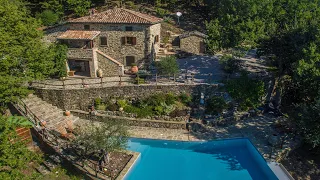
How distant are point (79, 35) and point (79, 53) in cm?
207

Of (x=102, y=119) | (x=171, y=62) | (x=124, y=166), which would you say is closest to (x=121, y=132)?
(x=124, y=166)

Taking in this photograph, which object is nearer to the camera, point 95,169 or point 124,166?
point 95,169

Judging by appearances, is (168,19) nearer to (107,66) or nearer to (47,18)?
(47,18)

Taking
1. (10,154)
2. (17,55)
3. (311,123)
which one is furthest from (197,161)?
(17,55)

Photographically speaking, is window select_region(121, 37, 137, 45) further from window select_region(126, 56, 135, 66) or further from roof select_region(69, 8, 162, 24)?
roof select_region(69, 8, 162, 24)

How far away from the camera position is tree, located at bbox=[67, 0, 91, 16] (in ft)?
141

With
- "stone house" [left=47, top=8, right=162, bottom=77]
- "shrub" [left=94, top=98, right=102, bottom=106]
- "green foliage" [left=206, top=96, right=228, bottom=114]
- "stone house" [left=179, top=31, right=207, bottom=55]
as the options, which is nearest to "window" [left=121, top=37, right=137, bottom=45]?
Answer: "stone house" [left=47, top=8, right=162, bottom=77]

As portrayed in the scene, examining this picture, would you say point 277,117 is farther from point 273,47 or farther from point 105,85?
point 105,85

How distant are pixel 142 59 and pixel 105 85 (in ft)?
21.4

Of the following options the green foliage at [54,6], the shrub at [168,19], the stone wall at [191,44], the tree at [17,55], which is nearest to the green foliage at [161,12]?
the shrub at [168,19]

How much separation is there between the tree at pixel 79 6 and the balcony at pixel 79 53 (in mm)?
13853

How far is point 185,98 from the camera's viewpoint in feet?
93.4

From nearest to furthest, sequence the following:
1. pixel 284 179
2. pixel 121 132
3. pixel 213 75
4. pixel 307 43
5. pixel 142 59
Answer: pixel 284 179, pixel 121 132, pixel 307 43, pixel 213 75, pixel 142 59

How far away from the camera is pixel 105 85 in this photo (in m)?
29.5
